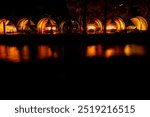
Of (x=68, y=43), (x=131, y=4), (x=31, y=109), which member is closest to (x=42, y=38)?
(x=68, y=43)

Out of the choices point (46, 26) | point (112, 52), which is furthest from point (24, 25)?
point (112, 52)

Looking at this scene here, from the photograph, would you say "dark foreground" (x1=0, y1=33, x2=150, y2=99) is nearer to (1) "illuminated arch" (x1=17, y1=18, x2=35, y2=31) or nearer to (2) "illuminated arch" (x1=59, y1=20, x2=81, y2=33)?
(2) "illuminated arch" (x1=59, y1=20, x2=81, y2=33)

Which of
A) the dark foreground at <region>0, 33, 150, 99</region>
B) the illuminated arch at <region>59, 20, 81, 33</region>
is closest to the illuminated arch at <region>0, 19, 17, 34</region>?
the illuminated arch at <region>59, 20, 81, 33</region>

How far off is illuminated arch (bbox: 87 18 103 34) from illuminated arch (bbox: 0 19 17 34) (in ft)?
8.00

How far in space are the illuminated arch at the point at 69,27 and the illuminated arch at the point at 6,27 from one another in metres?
1.61

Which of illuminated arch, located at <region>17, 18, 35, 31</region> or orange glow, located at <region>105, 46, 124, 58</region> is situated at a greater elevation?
illuminated arch, located at <region>17, 18, 35, 31</region>

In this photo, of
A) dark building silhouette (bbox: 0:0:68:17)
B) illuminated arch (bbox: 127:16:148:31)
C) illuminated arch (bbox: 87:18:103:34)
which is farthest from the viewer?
dark building silhouette (bbox: 0:0:68:17)

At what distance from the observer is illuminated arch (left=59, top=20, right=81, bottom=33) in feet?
27.0

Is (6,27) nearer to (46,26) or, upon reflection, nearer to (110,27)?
(46,26)

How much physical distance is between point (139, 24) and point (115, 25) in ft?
2.68

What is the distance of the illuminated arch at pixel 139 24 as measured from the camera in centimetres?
842

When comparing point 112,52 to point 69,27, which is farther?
point 69,27

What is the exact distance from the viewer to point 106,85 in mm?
3814

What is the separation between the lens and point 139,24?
848 cm
